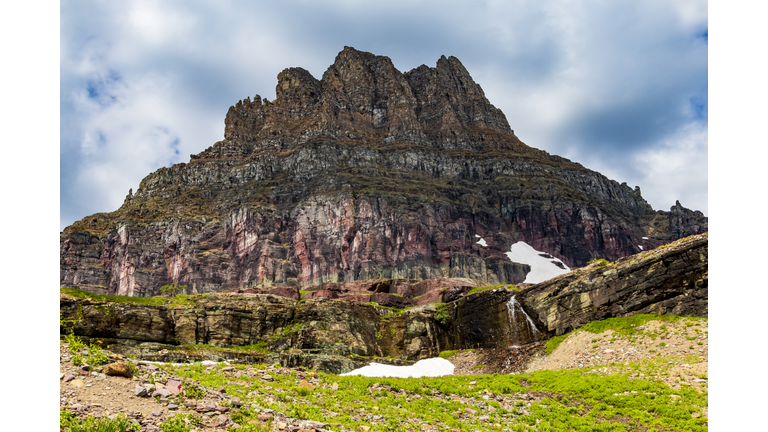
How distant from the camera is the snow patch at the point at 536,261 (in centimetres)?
13688

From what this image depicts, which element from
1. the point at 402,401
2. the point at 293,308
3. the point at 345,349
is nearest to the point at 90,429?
the point at 402,401

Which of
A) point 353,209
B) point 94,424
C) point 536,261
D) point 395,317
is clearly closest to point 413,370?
point 395,317

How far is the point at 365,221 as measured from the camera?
427ft

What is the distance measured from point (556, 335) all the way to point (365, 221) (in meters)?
90.9

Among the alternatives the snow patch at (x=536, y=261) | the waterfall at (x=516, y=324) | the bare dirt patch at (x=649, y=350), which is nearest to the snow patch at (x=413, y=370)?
the waterfall at (x=516, y=324)

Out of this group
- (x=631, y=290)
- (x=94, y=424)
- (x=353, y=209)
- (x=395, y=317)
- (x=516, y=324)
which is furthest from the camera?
(x=353, y=209)

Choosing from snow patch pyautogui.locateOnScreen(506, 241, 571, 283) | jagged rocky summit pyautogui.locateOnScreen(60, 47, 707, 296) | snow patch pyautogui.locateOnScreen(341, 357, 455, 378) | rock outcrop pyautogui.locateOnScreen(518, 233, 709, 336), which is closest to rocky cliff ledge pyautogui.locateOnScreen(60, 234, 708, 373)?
rock outcrop pyautogui.locateOnScreen(518, 233, 709, 336)

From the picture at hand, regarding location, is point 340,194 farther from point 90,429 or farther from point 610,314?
point 90,429

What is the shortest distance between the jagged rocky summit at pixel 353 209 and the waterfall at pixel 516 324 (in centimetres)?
7035

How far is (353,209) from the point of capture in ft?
431

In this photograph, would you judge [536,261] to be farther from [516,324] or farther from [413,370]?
[413,370]

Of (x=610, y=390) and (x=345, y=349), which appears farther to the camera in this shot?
(x=345, y=349)

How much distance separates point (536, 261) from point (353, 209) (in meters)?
63.0

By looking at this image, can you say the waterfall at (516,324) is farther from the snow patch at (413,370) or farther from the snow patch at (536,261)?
the snow patch at (536,261)
